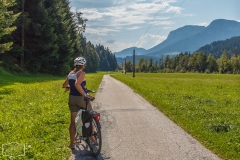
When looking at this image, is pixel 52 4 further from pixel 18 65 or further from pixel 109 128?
pixel 109 128

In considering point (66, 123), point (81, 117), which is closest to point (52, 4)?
point (66, 123)

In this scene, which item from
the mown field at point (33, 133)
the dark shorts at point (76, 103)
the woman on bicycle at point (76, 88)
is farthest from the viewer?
the dark shorts at point (76, 103)

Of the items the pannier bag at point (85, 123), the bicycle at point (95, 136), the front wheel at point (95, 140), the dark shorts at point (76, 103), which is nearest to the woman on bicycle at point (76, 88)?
the dark shorts at point (76, 103)

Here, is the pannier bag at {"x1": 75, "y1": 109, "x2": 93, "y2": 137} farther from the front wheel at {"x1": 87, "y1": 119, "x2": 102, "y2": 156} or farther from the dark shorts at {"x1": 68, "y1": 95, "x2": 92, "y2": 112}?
the dark shorts at {"x1": 68, "y1": 95, "x2": 92, "y2": 112}

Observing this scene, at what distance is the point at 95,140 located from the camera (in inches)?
267

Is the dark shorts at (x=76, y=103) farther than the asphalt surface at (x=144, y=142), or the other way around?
the dark shorts at (x=76, y=103)

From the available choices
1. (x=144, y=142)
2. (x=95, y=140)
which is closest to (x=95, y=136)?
(x=95, y=140)

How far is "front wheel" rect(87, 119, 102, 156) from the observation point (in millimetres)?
6554

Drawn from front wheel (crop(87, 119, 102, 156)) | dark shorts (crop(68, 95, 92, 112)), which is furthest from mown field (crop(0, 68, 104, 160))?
dark shorts (crop(68, 95, 92, 112))

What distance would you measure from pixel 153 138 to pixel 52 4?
144 ft

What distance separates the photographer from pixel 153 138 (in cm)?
821

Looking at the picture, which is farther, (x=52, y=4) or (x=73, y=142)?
(x=52, y=4)

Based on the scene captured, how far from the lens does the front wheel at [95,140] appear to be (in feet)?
21.5

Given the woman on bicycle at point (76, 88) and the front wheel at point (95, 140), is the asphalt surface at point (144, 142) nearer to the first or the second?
the front wheel at point (95, 140)
